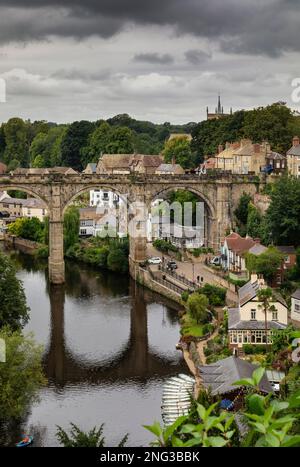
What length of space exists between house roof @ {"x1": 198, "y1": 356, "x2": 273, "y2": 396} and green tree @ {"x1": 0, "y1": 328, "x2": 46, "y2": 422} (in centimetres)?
803

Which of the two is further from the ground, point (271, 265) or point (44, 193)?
point (44, 193)

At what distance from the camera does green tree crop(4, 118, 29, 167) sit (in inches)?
5595

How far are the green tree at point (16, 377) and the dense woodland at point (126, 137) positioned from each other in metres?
53.9

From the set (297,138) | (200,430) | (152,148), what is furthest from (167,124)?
(200,430)

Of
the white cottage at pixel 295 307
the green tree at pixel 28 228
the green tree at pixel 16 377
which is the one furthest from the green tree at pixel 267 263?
the green tree at pixel 28 228

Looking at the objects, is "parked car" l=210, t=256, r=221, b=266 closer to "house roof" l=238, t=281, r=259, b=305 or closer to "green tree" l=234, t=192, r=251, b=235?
"green tree" l=234, t=192, r=251, b=235

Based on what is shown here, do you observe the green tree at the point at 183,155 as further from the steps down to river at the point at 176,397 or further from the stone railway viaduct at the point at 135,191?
the steps down to river at the point at 176,397

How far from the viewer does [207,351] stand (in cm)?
4041

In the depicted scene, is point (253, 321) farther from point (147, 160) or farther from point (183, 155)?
point (183, 155)

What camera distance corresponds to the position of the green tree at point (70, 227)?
2835 inches

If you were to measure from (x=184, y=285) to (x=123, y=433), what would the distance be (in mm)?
27501

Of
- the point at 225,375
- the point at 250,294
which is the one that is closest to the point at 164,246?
the point at 250,294

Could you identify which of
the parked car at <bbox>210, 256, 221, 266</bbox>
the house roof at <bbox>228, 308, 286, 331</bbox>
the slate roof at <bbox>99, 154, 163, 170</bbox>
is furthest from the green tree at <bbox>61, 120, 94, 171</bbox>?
the house roof at <bbox>228, 308, 286, 331</bbox>
